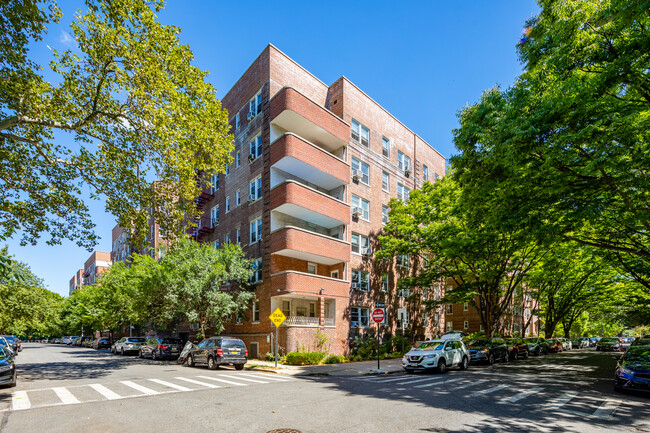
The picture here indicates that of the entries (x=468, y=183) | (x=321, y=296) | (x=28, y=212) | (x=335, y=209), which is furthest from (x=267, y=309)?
(x=468, y=183)

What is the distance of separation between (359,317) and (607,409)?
19.7 meters

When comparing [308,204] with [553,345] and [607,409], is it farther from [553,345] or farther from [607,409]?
[553,345]

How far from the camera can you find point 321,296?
2456cm

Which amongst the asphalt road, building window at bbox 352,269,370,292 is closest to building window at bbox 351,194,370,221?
building window at bbox 352,269,370,292

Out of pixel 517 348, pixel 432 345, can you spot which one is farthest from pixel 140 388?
pixel 517 348

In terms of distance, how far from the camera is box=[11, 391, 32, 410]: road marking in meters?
9.34

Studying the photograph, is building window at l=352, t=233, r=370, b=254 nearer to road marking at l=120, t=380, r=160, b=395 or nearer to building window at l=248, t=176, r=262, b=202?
building window at l=248, t=176, r=262, b=202

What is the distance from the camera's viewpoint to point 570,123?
1073 cm

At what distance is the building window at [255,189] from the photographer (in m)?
27.1

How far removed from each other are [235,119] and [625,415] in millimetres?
30020

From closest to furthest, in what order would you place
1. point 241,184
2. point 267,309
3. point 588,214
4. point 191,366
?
point 588,214
point 191,366
point 267,309
point 241,184

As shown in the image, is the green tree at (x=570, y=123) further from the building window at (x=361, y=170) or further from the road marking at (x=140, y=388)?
the building window at (x=361, y=170)

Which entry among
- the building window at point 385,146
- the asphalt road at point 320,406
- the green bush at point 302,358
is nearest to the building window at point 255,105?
the building window at point 385,146

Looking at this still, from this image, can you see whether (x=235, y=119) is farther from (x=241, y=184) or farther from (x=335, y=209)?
(x=335, y=209)
